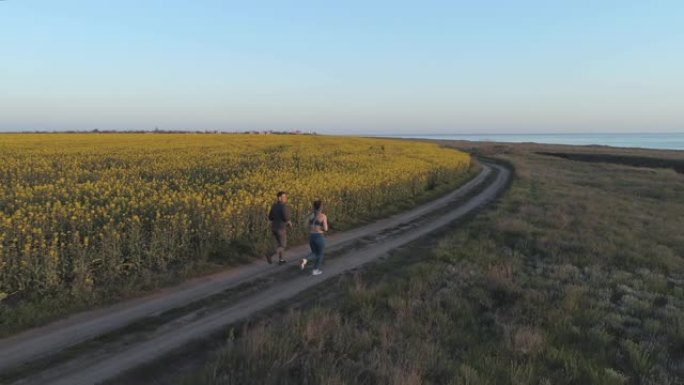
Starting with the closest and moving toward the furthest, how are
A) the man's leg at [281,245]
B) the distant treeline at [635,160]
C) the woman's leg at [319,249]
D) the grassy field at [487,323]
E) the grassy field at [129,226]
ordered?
the grassy field at [487,323], the grassy field at [129,226], the woman's leg at [319,249], the man's leg at [281,245], the distant treeline at [635,160]

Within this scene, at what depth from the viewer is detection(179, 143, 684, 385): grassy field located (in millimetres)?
6039

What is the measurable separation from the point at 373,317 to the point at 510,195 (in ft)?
71.0

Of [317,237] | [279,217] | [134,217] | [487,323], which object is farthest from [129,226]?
[487,323]

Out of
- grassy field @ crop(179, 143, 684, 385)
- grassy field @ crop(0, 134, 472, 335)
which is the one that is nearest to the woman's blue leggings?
grassy field @ crop(179, 143, 684, 385)

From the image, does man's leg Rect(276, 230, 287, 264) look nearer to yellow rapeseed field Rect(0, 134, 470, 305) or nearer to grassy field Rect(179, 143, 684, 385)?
yellow rapeseed field Rect(0, 134, 470, 305)

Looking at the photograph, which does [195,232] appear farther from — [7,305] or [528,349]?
[528,349]

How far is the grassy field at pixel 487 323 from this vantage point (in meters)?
6.04

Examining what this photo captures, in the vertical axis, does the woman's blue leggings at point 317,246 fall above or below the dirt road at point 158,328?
above

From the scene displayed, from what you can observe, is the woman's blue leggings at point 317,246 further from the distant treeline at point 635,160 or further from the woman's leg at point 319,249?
the distant treeline at point 635,160

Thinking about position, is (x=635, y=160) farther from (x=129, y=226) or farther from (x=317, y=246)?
(x=129, y=226)

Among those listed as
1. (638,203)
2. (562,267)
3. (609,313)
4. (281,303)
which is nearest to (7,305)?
(281,303)

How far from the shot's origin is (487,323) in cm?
823

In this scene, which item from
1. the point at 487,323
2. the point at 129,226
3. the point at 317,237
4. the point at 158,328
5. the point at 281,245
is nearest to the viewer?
the point at 158,328

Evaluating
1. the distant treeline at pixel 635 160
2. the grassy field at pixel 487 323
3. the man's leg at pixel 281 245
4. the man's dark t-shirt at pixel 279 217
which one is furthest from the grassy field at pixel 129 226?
the distant treeline at pixel 635 160
